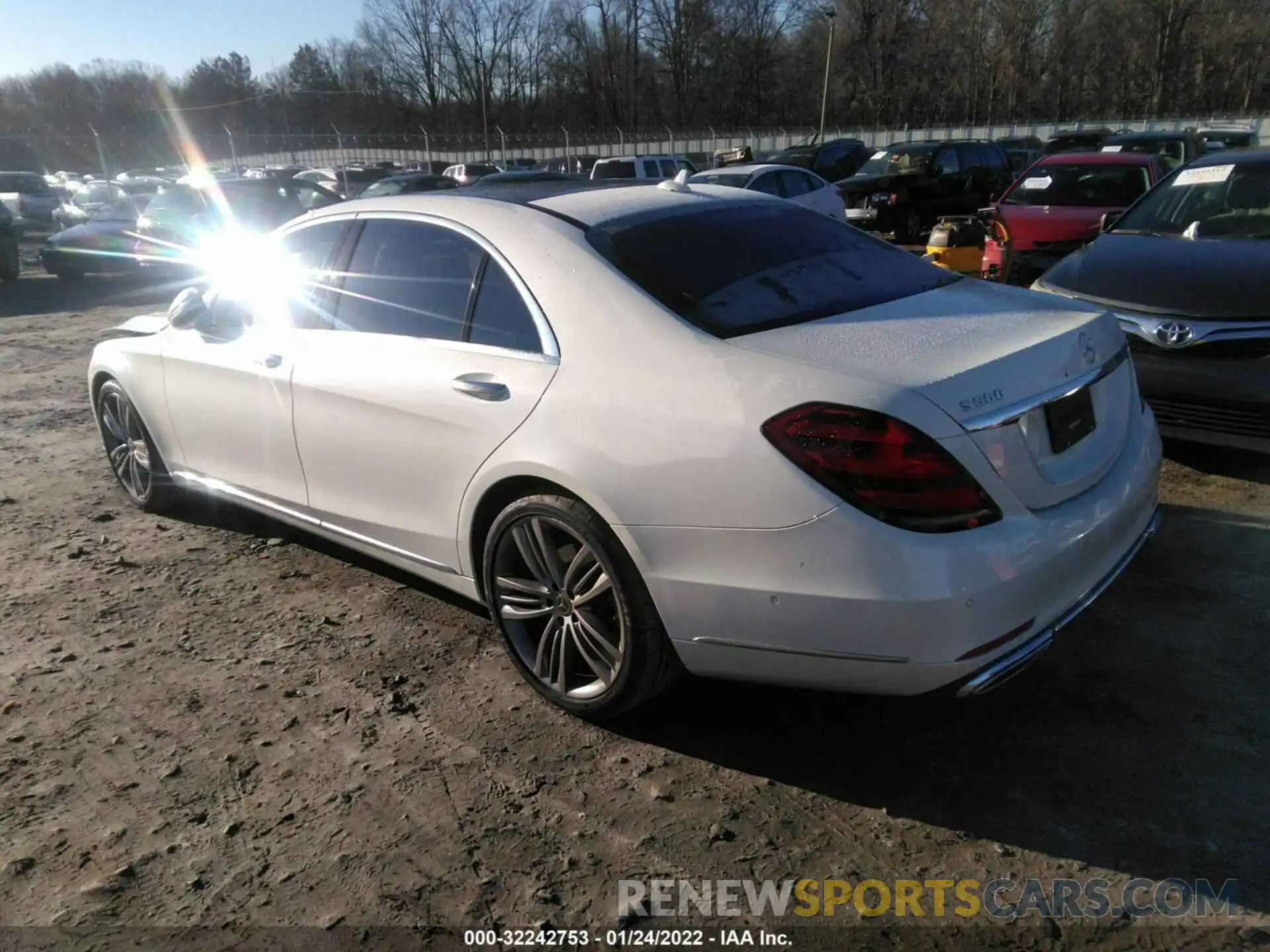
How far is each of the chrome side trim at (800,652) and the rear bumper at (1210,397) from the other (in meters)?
2.82

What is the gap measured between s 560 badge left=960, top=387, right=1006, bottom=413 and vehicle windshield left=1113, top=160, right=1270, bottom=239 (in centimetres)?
442

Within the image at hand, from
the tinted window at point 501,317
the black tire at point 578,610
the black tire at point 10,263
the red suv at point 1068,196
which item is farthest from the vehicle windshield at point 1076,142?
the black tire at point 578,610

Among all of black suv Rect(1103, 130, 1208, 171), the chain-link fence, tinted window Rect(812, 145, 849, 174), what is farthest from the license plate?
the chain-link fence

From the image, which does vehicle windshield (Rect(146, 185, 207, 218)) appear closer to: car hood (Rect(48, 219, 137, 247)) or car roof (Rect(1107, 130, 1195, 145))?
car hood (Rect(48, 219, 137, 247))

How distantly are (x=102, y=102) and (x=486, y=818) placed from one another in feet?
294

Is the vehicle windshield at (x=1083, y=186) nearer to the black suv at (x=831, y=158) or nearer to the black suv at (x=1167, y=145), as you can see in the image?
the black suv at (x=1167, y=145)

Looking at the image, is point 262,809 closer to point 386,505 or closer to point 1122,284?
point 386,505

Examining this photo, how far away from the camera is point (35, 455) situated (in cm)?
623

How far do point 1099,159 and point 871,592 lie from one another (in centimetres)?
988

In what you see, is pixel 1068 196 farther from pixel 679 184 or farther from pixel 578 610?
pixel 578 610

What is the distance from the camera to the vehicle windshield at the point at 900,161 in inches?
680

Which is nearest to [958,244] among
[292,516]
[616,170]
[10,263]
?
[292,516]

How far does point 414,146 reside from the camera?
117 feet

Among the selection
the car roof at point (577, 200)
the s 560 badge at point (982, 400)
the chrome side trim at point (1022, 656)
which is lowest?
the chrome side trim at point (1022, 656)
